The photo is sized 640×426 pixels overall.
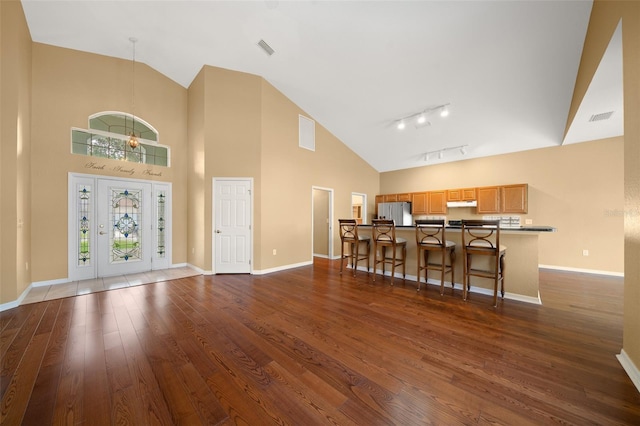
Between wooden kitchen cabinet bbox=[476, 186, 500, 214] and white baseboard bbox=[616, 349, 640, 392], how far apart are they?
450cm

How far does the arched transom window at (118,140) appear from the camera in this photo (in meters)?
4.32

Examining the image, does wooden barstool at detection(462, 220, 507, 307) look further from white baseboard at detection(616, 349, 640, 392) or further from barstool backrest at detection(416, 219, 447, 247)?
white baseboard at detection(616, 349, 640, 392)

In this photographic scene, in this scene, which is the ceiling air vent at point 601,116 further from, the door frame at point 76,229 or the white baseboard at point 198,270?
the door frame at point 76,229

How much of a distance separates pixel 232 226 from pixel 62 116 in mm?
3492

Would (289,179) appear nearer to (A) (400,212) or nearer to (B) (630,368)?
(A) (400,212)

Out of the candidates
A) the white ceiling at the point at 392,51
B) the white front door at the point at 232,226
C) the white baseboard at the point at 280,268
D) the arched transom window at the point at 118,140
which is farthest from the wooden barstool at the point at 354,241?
the arched transom window at the point at 118,140

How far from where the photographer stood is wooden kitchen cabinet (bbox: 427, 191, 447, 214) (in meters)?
6.60

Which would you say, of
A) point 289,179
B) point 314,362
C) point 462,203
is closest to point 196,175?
point 289,179

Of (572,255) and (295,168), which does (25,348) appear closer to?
(295,168)

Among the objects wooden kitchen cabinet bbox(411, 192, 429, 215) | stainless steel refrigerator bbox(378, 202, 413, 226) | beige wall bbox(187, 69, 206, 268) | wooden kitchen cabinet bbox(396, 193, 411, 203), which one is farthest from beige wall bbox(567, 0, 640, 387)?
beige wall bbox(187, 69, 206, 268)

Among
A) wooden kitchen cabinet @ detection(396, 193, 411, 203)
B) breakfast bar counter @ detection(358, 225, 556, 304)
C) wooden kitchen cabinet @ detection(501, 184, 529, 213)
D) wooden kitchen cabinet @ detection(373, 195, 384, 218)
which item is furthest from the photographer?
wooden kitchen cabinet @ detection(373, 195, 384, 218)

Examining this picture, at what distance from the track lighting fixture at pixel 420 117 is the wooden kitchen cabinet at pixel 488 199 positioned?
7.88ft

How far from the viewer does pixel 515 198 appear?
5500 mm

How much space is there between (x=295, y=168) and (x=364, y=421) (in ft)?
15.9
